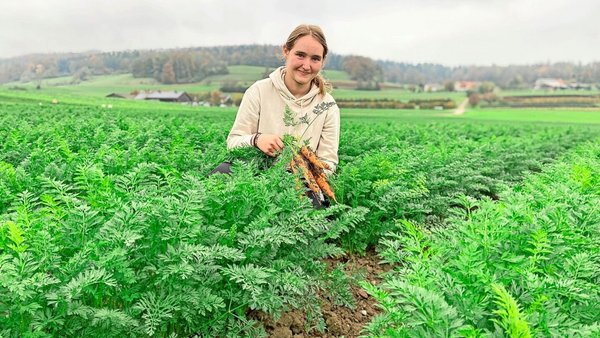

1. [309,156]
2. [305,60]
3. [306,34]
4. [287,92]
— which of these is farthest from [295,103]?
[309,156]

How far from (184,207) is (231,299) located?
64 centimetres

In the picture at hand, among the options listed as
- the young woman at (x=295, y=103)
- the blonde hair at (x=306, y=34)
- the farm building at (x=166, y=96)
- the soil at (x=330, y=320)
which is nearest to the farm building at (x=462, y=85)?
the farm building at (x=166, y=96)

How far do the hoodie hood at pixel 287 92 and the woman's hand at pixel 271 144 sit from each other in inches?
32.9

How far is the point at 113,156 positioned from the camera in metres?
4.72

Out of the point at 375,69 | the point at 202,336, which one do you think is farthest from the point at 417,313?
the point at 375,69

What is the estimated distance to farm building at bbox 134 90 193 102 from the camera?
77688 mm

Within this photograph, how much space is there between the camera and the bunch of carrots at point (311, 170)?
4223 millimetres

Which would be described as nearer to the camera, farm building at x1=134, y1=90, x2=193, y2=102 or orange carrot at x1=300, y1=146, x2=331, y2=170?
orange carrot at x1=300, y1=146, x2=331, y2=170

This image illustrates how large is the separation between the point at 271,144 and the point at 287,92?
92 cm

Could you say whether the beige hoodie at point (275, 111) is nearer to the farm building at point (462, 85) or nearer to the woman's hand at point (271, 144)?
the woman's hand at point (271, 144)

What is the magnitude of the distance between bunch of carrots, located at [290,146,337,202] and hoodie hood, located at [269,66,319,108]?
765mm

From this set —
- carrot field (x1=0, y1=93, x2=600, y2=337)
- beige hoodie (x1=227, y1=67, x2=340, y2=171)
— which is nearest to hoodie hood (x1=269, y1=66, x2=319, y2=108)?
beige hoodie (x1=227, y1=67, x2=340, y2=171)

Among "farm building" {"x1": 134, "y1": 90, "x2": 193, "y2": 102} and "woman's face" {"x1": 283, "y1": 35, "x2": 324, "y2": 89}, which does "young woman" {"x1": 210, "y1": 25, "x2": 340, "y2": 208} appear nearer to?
"woman's face" {"x1": 283, "y1": 35, "x2": 324, "y2": 89}

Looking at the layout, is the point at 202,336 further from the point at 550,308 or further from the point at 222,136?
the point at 222,136
